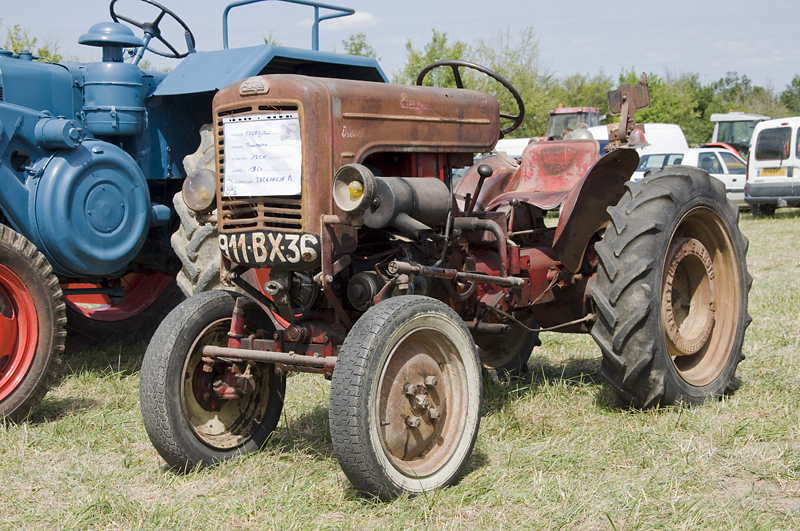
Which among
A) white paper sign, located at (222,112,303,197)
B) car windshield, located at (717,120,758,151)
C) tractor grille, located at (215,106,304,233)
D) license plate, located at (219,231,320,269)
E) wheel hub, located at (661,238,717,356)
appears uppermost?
car windshield, located at (717,120,758,151)

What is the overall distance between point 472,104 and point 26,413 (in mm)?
2833

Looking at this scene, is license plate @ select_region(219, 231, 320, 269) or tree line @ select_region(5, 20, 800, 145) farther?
tree line @ select_region(5, 20, 800, 145)

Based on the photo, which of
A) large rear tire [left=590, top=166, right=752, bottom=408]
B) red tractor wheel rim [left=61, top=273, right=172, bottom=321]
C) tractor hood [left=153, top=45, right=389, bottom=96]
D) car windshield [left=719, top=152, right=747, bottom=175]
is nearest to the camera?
large rear tire [left=590, top=166, right=752, bottom=408]

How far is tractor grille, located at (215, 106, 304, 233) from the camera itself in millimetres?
3305

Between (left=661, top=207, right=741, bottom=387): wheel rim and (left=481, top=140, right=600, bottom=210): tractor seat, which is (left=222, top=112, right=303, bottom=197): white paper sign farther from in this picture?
(left=661, top=207, right=741, bottom=387): wheel rim

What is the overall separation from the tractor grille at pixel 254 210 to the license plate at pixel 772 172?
14819mm

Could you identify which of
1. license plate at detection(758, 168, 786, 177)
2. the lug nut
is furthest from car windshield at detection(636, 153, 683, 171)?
the lug nut

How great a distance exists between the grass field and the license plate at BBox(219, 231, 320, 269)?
90 centimetres

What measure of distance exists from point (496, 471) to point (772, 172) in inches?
574

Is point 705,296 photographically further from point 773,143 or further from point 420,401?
point 773,143

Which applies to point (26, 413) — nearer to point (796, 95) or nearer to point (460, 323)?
point (460, 323)

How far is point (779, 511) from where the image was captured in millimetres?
2896

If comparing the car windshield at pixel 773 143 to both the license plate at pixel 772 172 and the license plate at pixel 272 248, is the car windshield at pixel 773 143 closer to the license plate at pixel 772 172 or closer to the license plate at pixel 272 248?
the license plate at pixel 772 172

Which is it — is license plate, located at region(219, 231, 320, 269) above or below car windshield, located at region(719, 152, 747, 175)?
below
